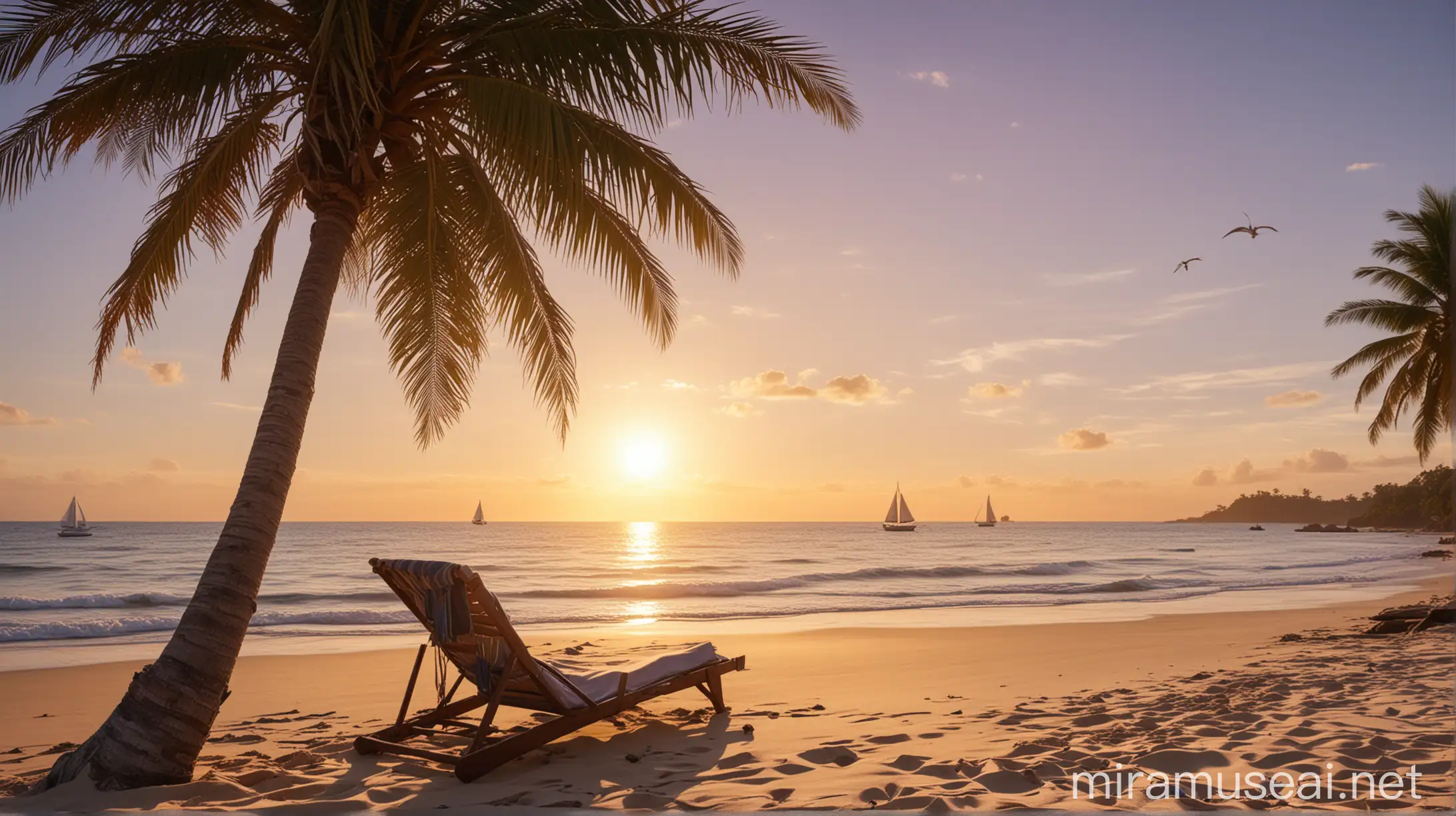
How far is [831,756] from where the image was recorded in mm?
4953

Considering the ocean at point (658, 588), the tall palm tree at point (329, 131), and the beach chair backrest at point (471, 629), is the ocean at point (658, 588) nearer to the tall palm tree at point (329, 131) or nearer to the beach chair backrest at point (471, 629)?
the tall palm tree at point (329, 131)

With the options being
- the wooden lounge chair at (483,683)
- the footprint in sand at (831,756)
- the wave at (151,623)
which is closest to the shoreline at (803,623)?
the wave at (151,623)

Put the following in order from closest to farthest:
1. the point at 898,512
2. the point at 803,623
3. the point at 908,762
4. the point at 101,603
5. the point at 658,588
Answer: the point at 908,762 < the point at 803,623 < the point at 101,603 < the point at 658,588 < the point at 898,512

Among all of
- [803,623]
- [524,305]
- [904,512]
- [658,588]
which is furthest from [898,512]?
[524,305]

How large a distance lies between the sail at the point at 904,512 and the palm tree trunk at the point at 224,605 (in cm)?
8062

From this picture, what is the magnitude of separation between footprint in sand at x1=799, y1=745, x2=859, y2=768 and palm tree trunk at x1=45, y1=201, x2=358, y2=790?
329 centimetres

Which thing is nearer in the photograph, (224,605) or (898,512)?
(224,605)

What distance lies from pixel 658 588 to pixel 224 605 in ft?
62.4

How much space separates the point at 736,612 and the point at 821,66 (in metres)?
13.5

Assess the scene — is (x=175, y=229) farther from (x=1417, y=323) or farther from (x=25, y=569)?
(x=25, y=569)

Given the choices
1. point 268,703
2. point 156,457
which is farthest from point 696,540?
point 268,703

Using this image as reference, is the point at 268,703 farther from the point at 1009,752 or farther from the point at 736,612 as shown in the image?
the point at 736,612

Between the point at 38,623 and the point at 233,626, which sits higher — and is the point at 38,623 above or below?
below

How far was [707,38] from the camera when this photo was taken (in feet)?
19.3
